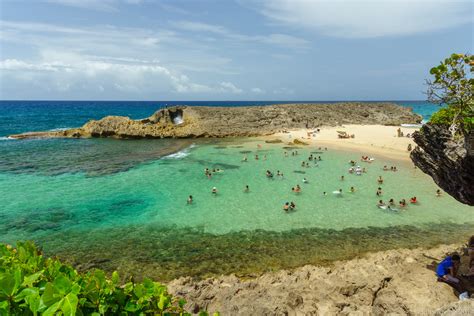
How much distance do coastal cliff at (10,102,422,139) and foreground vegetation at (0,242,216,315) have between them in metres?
53.2

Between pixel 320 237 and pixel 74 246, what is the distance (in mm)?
14120

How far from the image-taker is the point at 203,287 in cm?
1074

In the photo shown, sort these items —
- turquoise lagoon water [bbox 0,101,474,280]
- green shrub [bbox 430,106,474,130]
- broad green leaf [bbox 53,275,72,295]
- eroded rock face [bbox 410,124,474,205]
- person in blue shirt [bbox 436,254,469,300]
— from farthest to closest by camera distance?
turquoise lagoon water [bbox 0,101,474,280] → person in blue shirt [bbox 436,254,469,300] → green shrub [bbox 430,106,474,130] → eroded rock face [bbox 410,124,474,205] → broad green leaf [bbox 53,275,72,295]

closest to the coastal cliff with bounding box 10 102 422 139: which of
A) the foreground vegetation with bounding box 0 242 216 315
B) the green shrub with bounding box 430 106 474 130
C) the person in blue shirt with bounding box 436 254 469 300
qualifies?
the person in blue shirt with bounding box 436 254 469 300

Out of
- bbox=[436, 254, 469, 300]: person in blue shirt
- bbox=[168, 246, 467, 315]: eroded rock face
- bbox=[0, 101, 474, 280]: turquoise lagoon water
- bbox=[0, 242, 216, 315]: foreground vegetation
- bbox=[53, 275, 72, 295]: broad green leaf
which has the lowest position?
bbox=[0, 101, 474, 280]: turquoise lagoon water

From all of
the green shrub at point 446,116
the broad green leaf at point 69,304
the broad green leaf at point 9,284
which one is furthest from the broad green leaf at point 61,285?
the green shrub at point 446,116

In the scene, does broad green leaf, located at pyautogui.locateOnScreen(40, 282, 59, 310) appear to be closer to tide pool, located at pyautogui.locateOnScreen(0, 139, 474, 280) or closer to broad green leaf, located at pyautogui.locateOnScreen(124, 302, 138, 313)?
broad green leaf, located at pyautogui.locateOnScreen(124, 302, 138, 313)

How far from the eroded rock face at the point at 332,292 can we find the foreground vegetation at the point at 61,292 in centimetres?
600

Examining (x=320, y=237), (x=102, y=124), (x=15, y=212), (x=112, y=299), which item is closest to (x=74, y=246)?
(x=15, y=212)

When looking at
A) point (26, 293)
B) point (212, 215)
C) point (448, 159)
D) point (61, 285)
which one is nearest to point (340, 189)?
point (212, 215)

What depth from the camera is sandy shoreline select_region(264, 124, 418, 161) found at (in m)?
41.1

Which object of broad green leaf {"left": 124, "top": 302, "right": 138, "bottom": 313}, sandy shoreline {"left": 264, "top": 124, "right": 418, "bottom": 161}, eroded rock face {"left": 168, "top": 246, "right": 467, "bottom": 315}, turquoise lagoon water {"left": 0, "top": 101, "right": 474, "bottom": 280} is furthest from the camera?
sandy shoreline {"left": 264, "top": 124, "right": 418, "bottom": 161}

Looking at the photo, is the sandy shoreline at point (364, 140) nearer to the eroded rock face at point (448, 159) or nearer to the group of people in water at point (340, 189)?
the group of people in water at point (340, 189)

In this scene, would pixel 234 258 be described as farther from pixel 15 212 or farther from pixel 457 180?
pixel 15 212
